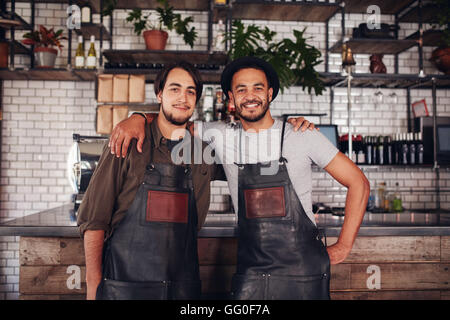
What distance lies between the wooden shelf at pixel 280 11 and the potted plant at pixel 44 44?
5.78 feet

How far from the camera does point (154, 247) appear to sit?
5.32 ft

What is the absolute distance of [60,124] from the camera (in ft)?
13.9

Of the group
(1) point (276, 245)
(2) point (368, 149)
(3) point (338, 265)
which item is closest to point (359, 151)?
(2) point (368, 149)

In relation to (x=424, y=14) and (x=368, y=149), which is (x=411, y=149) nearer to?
(x=368, y=149)

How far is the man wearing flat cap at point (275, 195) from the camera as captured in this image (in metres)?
1.66

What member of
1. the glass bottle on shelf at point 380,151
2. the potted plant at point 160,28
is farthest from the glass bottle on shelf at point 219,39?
the glass bottle on shelf at point 380,151

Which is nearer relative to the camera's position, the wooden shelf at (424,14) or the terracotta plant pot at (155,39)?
the terracotta plant pot at (155,39)

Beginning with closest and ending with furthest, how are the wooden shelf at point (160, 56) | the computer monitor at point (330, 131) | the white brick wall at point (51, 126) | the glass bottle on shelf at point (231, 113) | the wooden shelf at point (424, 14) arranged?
the glass bottle on shelf at point (231, 113), the wooden shelf at point (160, 56), the computer monitor at point (330, 131), the wooden shelf at point (424, 14), the white brick wall at point (51, 126)

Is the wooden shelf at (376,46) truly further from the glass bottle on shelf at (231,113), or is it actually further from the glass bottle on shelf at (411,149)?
the glass bottle on shelf at (231,113)

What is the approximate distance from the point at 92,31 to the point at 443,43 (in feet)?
13.2
